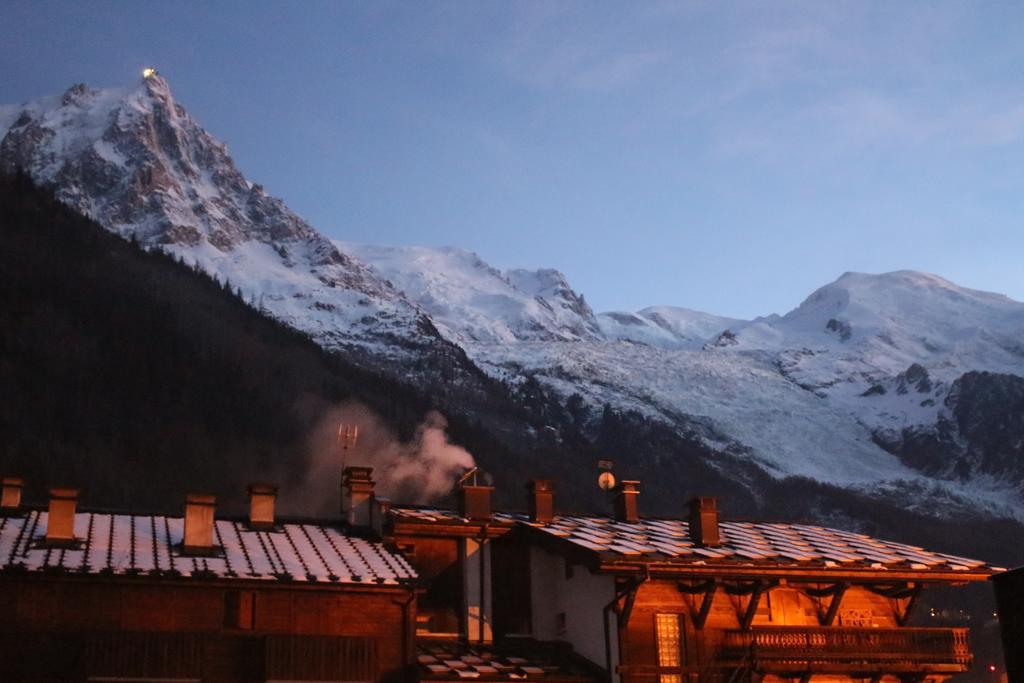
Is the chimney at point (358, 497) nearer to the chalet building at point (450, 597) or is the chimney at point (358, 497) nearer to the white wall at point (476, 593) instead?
the chalet building at point (450, 597)

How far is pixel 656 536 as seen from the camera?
37.2 m

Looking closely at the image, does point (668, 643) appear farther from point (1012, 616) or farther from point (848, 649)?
point (1012, 616)

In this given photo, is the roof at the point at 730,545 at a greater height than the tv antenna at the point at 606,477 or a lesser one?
lesser

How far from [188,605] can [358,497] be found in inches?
309

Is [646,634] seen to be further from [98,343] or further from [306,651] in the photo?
[98,343]

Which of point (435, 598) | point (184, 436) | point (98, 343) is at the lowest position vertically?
point (435, 598)

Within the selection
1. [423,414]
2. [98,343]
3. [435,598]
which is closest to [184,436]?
[98,343]

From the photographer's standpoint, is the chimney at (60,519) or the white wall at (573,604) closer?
the chimney at (60,519)

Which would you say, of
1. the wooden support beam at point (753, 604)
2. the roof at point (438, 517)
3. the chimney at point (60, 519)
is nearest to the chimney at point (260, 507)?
the roof at point (438, 517)

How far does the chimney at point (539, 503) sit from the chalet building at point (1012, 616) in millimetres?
15735

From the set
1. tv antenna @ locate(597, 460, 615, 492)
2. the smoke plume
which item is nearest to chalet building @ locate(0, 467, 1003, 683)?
tv antenna @ locate(597, 460, 615, 492)

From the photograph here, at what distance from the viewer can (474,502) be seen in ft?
123

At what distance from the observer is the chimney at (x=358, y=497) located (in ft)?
121

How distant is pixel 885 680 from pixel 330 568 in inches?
609
